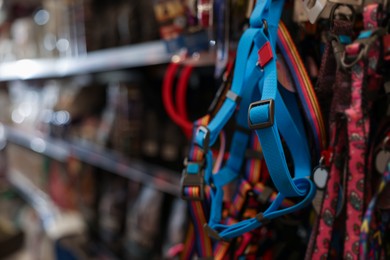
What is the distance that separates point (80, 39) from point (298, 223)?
102 centimetres

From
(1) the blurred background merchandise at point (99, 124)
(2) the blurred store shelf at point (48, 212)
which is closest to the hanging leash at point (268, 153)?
(1) the blurred background merchandise at point (99, 124)

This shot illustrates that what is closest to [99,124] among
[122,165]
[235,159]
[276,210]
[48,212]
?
[122,165]

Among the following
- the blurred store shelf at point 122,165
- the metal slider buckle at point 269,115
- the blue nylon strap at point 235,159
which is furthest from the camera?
the blurred store shelf at point 122,165

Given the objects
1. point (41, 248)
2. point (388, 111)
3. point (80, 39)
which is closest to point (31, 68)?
point (80, 39)

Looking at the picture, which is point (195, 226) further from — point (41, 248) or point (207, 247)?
point (41, 248)

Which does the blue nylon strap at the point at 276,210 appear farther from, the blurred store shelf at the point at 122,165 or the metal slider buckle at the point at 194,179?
the blurred store shelf at the point at 122,165

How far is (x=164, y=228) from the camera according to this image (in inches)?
48.3

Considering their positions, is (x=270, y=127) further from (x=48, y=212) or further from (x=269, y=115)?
(x=48, y=212)

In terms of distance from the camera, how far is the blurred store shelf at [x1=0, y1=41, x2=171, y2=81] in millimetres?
927

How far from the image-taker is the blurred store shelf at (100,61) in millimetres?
927

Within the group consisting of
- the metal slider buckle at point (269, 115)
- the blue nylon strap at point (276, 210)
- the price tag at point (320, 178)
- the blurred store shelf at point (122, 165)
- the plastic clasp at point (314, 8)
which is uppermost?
the plastic clasp at point (314, 8)

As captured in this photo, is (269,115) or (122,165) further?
(122,165)

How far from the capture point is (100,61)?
45.4 inches

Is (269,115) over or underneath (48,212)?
over
